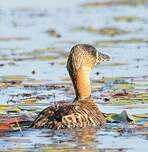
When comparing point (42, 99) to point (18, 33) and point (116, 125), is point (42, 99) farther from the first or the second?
point (18, 33)

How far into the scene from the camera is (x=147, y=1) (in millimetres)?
35531

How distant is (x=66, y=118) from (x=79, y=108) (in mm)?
510

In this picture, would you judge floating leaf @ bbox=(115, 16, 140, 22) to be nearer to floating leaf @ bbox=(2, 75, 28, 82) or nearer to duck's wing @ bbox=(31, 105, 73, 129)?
floating leaf @ bbox=(2, 75, 28, 82)

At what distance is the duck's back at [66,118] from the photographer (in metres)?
11.7

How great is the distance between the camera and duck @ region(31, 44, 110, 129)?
11703mm

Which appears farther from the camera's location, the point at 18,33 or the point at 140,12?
the point at 140,12

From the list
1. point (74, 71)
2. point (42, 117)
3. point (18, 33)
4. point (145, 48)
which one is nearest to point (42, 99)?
point (74, 71)

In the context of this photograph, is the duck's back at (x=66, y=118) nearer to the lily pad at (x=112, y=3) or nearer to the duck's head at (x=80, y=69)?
the duck's head at (x=80, y=69)

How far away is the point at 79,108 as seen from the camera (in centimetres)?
1216

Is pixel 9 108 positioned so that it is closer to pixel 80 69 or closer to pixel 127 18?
pixel 80 69

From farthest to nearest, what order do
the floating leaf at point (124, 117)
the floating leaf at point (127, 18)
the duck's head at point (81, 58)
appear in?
the floating leaf at point (127, 18) → the duck's head at point (81, 58) → the floating leaf at point (124, 117)

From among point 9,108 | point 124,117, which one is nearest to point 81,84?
point 124,117

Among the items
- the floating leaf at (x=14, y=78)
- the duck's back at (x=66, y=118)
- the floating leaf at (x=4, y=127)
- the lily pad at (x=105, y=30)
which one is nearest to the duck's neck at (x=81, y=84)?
the duck's back at (x=66, y=118)

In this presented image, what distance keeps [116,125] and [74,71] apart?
1.06 m
